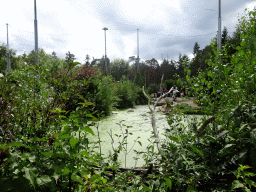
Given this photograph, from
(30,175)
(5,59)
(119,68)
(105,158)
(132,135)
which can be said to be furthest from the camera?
(119,68)

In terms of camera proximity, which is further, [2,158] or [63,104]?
[63,104]

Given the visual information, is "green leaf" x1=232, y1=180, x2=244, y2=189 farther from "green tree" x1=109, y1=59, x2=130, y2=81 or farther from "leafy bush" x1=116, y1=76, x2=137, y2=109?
"green tree" x1=109, y1=59, x2=130, y2=81

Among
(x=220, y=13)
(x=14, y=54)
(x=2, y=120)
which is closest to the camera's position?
(x=2, y=120)

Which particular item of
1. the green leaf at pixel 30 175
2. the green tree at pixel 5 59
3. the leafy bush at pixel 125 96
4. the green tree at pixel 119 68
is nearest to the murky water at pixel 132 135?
the green leaf at pixel 30 175

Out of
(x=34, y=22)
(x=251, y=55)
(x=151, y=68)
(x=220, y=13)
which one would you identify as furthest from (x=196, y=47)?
(x=251, y=55)

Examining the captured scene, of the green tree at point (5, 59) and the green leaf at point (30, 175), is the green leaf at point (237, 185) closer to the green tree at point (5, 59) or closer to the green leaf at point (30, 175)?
the green leaf at point (30, 175)

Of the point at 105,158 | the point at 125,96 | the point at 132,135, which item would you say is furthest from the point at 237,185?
the point at 125,96

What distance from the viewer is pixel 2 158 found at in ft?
3.41

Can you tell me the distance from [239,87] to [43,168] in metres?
1.85

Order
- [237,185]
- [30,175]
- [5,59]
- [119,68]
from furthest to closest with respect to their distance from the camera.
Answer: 1. [119,68]
2. [5,59]
3. [237,185]
4. [30,175]

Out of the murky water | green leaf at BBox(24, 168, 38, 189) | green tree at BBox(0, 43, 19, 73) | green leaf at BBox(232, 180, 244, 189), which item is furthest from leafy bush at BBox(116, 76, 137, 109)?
green tree at BBox(0, 43, 19, 73)

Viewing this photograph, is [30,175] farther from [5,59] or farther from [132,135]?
[5,59]

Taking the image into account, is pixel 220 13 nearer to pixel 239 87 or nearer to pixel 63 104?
pixel 239 87

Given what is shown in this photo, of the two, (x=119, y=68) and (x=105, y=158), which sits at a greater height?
(x=119, y=68)
